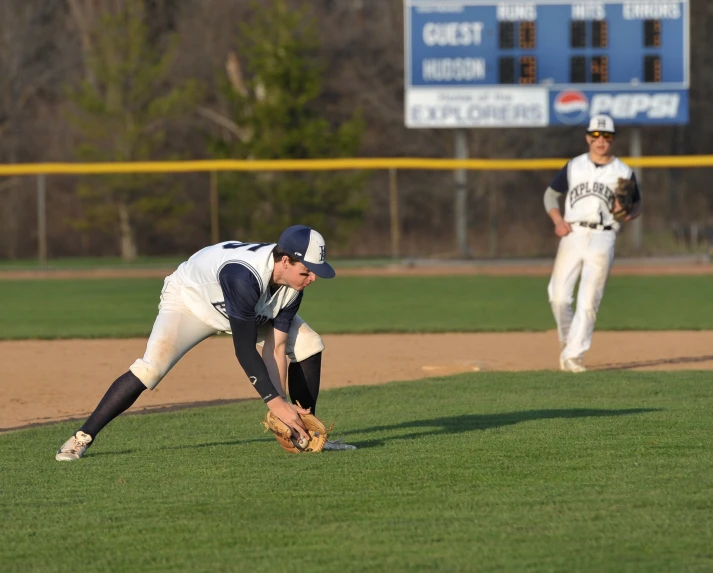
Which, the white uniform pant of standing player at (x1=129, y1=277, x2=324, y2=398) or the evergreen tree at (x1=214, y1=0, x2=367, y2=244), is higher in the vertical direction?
the evergreen tree at (x1=214, y1=0, x2=367, y2=244)

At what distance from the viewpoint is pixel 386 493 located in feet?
16.1

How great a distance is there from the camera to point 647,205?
30578 mm

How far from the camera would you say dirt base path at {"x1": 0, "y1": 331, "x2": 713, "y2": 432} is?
27.9ft

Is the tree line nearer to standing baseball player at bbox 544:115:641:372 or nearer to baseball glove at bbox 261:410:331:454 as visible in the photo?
standing baseball player at bbox 544:115:641:372

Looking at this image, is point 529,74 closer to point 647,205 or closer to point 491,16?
point 491,16

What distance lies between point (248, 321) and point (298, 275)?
0.29 meters

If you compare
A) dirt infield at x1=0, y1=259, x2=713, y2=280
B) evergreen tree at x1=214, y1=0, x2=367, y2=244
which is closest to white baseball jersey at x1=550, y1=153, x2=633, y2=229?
dirt infield at x1=0, y1=259, x2=713, y2=280

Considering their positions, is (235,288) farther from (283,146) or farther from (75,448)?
(283,146)

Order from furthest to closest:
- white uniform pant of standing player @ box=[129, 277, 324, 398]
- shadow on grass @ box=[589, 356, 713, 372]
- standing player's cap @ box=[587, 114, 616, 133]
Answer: shadow on grass @ box=[589, 356, 713, 372] → standing player's cap @ box=[587, 114, 616, 133] → white uniform pant of standing player @ box=[129, 277, 324, 398]

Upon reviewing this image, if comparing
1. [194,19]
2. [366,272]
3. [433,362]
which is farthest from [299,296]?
[194,19]

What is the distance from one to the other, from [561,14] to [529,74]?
1.28 meters

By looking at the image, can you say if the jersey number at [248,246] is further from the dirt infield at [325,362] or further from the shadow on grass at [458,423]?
the dirt infield at [325,362]

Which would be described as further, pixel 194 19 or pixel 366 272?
pixel 194 19

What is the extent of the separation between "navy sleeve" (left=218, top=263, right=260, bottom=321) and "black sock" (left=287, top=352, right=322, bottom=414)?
77cm
